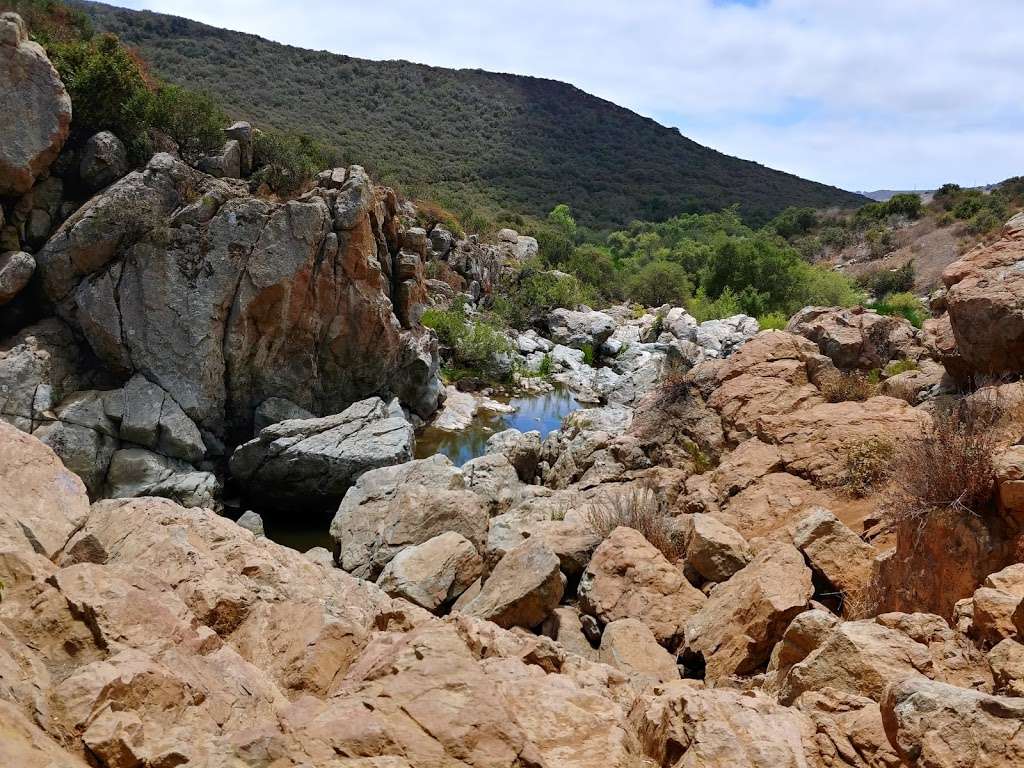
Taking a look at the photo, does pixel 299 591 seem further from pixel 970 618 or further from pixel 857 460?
pixel 857 460

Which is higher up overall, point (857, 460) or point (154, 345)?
point (857, 460)

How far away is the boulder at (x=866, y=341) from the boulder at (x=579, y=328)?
67.1 feet

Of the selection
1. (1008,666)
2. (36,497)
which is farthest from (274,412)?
(1008,666)

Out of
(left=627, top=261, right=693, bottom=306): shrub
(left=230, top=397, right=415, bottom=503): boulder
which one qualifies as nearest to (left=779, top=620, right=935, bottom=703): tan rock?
(left=230, top=397, right=415, bottom=503): boulder

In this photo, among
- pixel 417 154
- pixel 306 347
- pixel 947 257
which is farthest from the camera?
pixel 417 154

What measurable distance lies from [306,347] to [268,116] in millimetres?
52457

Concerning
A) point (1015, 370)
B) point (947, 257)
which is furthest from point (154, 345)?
point (947, 257)

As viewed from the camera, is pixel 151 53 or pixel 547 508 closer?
pixel 547 508

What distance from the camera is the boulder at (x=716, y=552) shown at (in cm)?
739

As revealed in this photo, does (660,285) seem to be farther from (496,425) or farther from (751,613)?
(751,613)

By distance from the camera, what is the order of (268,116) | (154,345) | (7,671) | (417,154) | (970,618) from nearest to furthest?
(7,671), (970,618), (154,345), (268,116), (417,154)

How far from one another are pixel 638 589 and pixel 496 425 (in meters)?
16.1

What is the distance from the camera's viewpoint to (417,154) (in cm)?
7325

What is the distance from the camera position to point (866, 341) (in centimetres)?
1212
